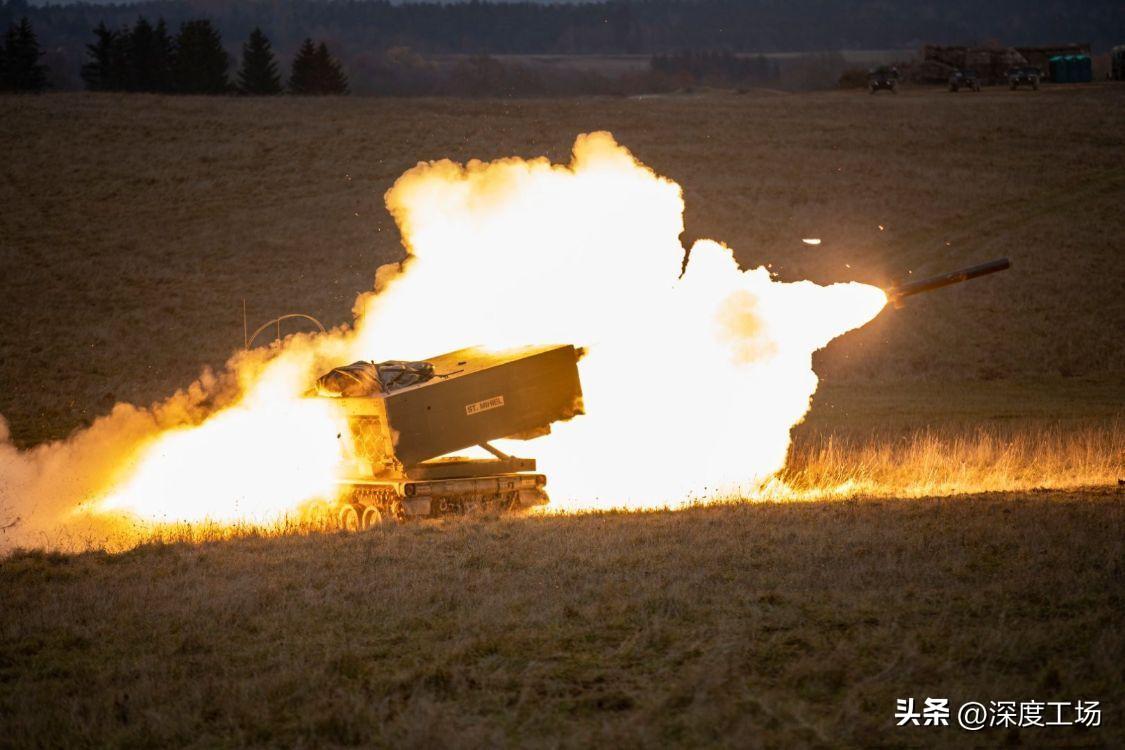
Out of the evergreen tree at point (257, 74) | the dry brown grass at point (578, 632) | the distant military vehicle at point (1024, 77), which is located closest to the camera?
the dry brown grass at point (578, 632)

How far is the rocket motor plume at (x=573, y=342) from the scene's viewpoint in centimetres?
2039

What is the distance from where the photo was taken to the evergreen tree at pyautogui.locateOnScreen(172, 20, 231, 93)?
296ft

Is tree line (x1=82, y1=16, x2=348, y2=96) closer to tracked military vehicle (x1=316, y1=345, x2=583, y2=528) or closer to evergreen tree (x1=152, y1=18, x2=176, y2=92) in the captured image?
evergreen tree (x1=152, y1=18, x2=176, y2=92)

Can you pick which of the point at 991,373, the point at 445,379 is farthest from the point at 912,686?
the point at 991,373

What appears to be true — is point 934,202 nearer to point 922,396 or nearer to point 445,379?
point 922,396

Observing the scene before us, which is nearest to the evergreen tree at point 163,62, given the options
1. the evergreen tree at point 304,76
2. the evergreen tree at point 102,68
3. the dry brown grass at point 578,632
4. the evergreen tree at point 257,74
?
the evergreen tree at point 102,68

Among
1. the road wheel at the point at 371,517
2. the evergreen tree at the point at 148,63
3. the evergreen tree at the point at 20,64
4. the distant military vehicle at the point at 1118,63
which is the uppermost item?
the distant military vehicle at the point at 1118,63

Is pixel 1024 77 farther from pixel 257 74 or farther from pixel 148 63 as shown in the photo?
→ pixel 148 63

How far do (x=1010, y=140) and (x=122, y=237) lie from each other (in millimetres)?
42837

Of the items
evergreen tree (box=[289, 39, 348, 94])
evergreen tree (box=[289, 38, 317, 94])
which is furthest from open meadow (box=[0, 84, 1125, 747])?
evergreen tree (box=[289, 39, 348, 94])

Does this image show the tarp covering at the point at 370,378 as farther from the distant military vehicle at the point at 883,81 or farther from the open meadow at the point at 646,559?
the distant military vehicle at the point at 883,81

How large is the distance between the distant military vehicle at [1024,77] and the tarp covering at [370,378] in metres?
76.0

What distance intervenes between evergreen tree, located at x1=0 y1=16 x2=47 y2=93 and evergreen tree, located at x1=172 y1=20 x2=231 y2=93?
891cm

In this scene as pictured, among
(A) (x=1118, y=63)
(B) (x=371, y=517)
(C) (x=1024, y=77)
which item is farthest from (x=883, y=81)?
(B) (x=371, y=517)
